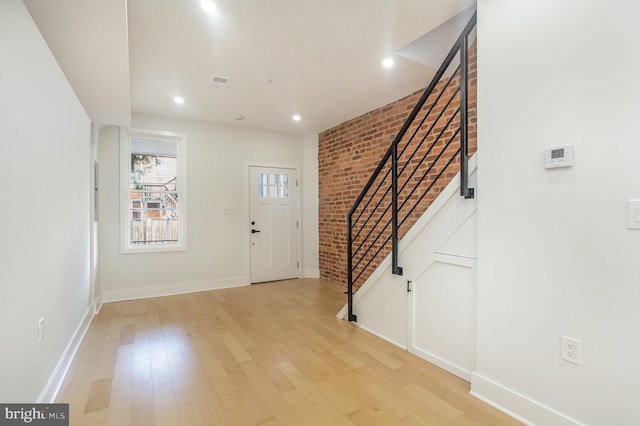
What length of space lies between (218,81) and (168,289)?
3032 millimetres

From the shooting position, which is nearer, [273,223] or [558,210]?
[558,210]

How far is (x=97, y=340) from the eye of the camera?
2.88 m

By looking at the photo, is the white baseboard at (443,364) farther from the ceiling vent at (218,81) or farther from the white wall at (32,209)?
the ceiling vent at (218,81)

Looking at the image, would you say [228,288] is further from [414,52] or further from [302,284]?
[414,52]

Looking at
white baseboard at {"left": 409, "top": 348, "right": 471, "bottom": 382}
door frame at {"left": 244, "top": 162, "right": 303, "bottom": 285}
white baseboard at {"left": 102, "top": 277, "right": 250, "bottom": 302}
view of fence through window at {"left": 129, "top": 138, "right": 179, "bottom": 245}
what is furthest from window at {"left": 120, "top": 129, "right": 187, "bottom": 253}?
white baseboard at {"left": 409, "top": 348, "right": 471, "bottom": 382}

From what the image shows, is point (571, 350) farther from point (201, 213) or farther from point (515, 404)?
point (201, 213)

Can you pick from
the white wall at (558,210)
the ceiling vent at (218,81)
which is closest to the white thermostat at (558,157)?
the white wall at (558,210)

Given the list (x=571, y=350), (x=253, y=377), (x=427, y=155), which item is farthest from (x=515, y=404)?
(x=427, y=155)

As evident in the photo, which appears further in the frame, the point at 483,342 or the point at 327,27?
the point at 327,27

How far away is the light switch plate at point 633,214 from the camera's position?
132 centimetres

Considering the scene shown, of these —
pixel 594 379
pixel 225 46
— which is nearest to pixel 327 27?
pixel 225 46

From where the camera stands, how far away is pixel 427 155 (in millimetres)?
3260

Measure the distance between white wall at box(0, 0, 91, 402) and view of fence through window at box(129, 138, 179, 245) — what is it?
184 cm

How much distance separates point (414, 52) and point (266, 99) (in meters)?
1.83
